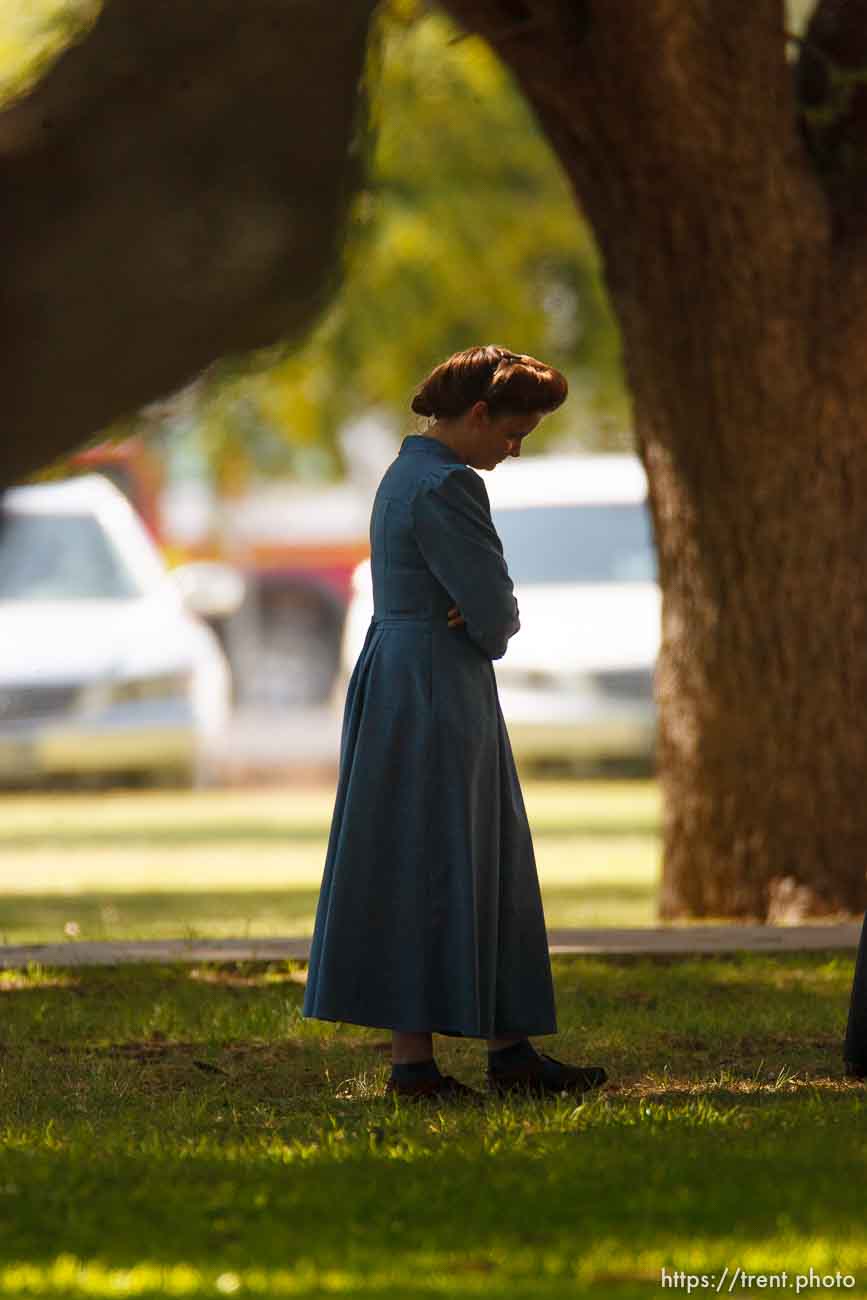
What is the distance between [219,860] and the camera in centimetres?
1383

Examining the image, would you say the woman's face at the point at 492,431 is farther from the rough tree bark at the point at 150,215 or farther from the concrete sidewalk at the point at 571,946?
the concrete sidewalk at the point at 571,946

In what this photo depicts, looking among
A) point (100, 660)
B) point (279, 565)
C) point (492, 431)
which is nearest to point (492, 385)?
point (492, 431)

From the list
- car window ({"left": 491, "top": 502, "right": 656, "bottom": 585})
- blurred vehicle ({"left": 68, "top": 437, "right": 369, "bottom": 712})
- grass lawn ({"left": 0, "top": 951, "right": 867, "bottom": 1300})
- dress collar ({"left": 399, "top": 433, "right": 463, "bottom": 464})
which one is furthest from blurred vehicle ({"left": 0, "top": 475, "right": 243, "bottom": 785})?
blurred vehicle ({"left": 68, "top": 437, "right": 369, "bottom": 712})

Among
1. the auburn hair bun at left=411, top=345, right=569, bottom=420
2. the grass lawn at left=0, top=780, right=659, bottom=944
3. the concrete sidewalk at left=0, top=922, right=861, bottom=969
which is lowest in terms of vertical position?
the concrete sidewalk at left=0, top=922, right=861, bottom=969

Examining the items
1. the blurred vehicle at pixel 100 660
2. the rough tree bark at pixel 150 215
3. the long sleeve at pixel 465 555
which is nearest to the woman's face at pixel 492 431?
the long sleeve at pixel 465 555

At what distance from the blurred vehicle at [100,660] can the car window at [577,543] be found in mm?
2333

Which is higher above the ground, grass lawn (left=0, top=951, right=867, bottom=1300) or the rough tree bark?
the rough tree bark

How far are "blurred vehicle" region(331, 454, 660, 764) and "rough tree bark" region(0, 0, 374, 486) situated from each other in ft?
45.7

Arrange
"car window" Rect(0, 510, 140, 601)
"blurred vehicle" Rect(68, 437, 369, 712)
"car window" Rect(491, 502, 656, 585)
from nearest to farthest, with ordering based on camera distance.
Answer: "car window" Rect(0, 510, 140, 601)
"car window" Rect(491, 502, 656, 585)
"blurred vehicle" Rect(68, 437, 369, 712)

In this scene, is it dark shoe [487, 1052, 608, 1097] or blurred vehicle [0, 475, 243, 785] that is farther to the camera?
blurred vehicle [0, 475, 243, 785]

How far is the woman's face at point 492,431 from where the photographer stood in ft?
19.2

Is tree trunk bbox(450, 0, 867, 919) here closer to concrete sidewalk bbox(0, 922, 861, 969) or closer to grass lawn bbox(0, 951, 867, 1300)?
concrete sidewalk bbox(0, 922, 861, 969)

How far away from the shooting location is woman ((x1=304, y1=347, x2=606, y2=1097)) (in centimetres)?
571

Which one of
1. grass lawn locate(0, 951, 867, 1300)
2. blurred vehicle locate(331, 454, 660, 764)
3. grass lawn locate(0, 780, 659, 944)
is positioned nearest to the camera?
grass lawn locate(0, 951, 867, 1300)
